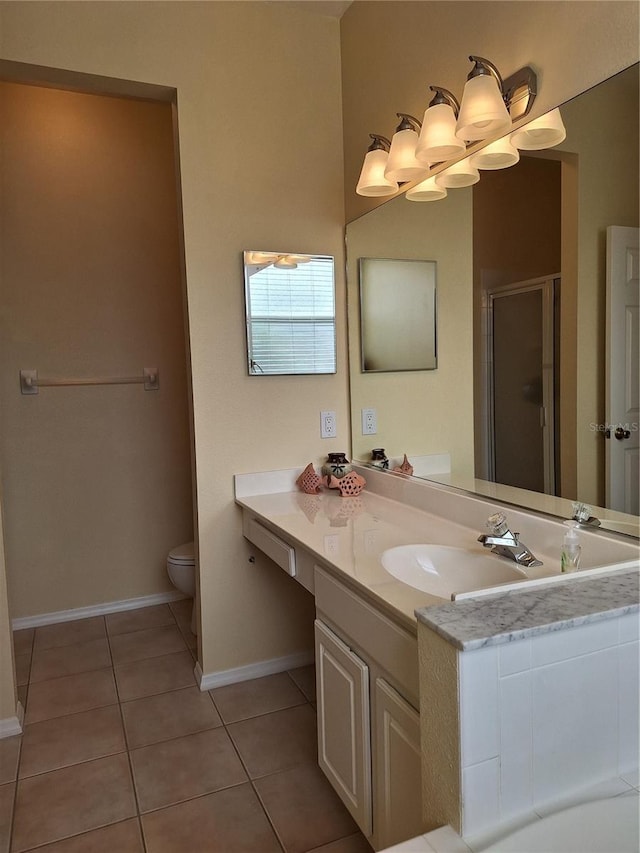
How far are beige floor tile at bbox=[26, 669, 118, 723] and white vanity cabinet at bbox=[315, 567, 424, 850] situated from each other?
3.87 feet

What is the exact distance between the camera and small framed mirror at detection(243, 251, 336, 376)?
244 cm

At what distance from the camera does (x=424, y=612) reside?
3.47ft

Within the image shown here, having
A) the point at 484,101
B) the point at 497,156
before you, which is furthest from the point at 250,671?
the point at 484,101

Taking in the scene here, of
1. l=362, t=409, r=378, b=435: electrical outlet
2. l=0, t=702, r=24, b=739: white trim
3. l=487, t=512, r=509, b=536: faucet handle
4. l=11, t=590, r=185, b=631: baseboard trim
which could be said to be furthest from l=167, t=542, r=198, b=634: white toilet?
l=487, t=512, r=509, b=536: faucet handle

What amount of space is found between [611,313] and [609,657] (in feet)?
2.45

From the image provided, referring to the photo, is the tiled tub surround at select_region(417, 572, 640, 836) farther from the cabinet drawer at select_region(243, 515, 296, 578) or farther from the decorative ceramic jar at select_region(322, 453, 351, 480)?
the decorative ceramic jar at select_region(322, 453, 351, 480)

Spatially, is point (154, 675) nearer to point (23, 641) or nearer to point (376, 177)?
point (23, 641)

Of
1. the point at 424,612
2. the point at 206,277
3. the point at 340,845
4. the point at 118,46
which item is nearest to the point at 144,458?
the point at 206,277

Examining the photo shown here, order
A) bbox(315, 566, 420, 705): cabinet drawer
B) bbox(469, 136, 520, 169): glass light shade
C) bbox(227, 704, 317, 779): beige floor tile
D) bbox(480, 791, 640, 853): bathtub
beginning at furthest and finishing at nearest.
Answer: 1. bbox(227, 704, 317, 779): beige floor tile
2. bbox(469, 136, 520, 169): glass light shade
3. bbox(315, 566, 420, 705): cabinet drawer
4. bbox(480, 791, 640, 853): bathtub

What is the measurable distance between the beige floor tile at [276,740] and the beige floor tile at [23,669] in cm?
105

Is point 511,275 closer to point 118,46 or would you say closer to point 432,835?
point 432,835

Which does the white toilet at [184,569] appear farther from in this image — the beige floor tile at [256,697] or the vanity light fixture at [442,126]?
the vanity light fixture at [442,126]

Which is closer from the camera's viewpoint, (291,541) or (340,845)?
(340,845)

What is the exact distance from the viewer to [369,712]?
1447 millimetres
